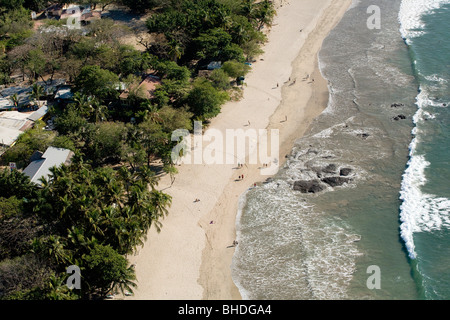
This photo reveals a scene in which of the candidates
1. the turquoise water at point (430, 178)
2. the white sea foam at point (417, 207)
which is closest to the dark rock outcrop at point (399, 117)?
Result: the turquoise water at point (430, 178)

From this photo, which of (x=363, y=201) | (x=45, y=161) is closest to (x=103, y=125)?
(x=45, y=161)

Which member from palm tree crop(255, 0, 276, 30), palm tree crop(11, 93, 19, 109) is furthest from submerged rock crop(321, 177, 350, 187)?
palm tree crop(11, 93, 19, 109)

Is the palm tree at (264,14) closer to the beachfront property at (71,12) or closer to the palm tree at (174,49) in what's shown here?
the palm tree at (174,49)
